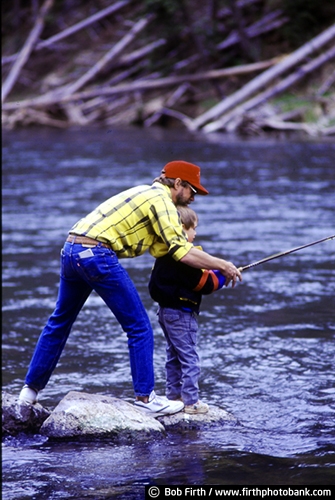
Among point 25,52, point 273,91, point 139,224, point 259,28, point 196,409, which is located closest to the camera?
point 139,224

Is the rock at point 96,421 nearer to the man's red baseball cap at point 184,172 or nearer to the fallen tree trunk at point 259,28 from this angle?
the man's red baseball cap at point 184,172

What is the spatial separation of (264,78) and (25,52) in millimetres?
14905

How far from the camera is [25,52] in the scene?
1590 inches

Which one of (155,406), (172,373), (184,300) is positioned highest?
(184,300)

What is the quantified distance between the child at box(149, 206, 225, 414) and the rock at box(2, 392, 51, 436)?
107 centimetres

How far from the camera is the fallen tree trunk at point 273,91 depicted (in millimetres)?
29484

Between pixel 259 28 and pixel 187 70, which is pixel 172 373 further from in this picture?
pixel 259 28

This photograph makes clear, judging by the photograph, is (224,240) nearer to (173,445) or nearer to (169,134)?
(173,445)

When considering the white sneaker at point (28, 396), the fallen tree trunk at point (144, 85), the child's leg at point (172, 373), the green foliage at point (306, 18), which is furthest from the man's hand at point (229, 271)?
the green foliage at point (306, 18)

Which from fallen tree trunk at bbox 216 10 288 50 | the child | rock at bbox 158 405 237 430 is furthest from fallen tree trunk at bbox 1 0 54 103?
rock at bbox 158 405 237 430

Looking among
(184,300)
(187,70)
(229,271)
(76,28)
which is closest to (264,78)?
(187,70)

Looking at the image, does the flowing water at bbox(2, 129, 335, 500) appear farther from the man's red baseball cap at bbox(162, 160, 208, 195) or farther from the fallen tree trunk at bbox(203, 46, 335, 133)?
the fallen tree trunk at bbox(203, 46, 335, 133)

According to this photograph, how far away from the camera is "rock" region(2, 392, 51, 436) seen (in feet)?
19.3

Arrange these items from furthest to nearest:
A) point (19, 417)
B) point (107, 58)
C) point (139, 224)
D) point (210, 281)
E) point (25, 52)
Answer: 1. point (25, 52)
2. point (107, 58)
3. point (19, 417)
4. point (210, 281)
5. point (139, 224)
